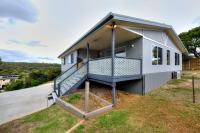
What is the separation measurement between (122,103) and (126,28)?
13.5 feet

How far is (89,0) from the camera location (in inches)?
430

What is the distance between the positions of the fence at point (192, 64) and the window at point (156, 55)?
48.8 feet

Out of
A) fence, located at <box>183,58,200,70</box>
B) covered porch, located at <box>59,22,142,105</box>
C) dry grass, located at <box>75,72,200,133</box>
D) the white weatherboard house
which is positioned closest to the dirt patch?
dry grass, located at <box>75,72,200,133</box>

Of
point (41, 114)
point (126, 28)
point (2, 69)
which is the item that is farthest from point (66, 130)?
point (2, 69)

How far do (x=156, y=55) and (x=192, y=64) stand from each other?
52.7 ft

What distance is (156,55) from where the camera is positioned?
900 cm

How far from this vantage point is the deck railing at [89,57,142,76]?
20.8 feet

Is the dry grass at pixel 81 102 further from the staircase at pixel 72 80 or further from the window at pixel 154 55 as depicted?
the window at pixel 154 55

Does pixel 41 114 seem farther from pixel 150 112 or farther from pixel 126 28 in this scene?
pixel 126 28

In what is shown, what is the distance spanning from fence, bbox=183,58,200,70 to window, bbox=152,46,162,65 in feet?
48.8

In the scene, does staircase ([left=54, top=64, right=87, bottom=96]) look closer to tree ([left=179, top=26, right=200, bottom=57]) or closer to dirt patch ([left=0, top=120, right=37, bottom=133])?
dirt patch ([left=0, top=120, right=37, bottom=133])

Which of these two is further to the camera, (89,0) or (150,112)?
(89,0)

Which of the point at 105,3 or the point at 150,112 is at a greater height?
the point at 105,3

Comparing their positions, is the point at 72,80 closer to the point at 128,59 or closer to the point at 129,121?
the point at 128,59
